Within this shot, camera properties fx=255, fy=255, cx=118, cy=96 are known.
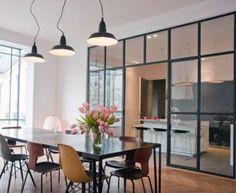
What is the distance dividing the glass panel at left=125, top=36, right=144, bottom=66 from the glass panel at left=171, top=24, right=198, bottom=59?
0.88m

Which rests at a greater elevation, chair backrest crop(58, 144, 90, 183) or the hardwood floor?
chair backrest crop(58, 144, 90, 183)

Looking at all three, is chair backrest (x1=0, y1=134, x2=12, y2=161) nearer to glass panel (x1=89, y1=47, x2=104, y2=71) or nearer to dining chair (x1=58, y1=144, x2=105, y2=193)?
dining chair (x1=58, y1=144, x2=105, y2=193)

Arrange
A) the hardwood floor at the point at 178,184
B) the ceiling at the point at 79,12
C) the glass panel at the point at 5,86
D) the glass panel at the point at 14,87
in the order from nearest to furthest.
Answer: the hardwood floor at the point at 178,184
the ceiling at the point at 79,12
the glass panel at the point at 5,86
the glass panel at the point at 14,87

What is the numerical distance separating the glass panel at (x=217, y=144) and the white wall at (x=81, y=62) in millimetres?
2086

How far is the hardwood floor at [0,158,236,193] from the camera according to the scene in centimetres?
391

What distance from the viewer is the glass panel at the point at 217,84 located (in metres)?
4.72

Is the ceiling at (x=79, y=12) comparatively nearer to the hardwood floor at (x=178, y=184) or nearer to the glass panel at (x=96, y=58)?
the glass panel at (x=96, y=58)

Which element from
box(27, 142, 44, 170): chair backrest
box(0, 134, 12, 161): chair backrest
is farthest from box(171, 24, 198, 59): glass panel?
box(0, 134, 12, 161): chair backrest

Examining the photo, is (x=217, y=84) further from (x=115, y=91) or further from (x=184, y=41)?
(x=115, y=91)

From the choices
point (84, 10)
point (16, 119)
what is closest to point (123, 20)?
point (84, 10)

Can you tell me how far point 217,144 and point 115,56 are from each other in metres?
3.37

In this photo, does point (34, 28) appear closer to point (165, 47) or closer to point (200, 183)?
point (165, 47)

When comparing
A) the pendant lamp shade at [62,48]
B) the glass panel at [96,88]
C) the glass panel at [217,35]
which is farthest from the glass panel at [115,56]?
the pendant lamp shade at [62,48]

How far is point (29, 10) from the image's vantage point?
214 inches
